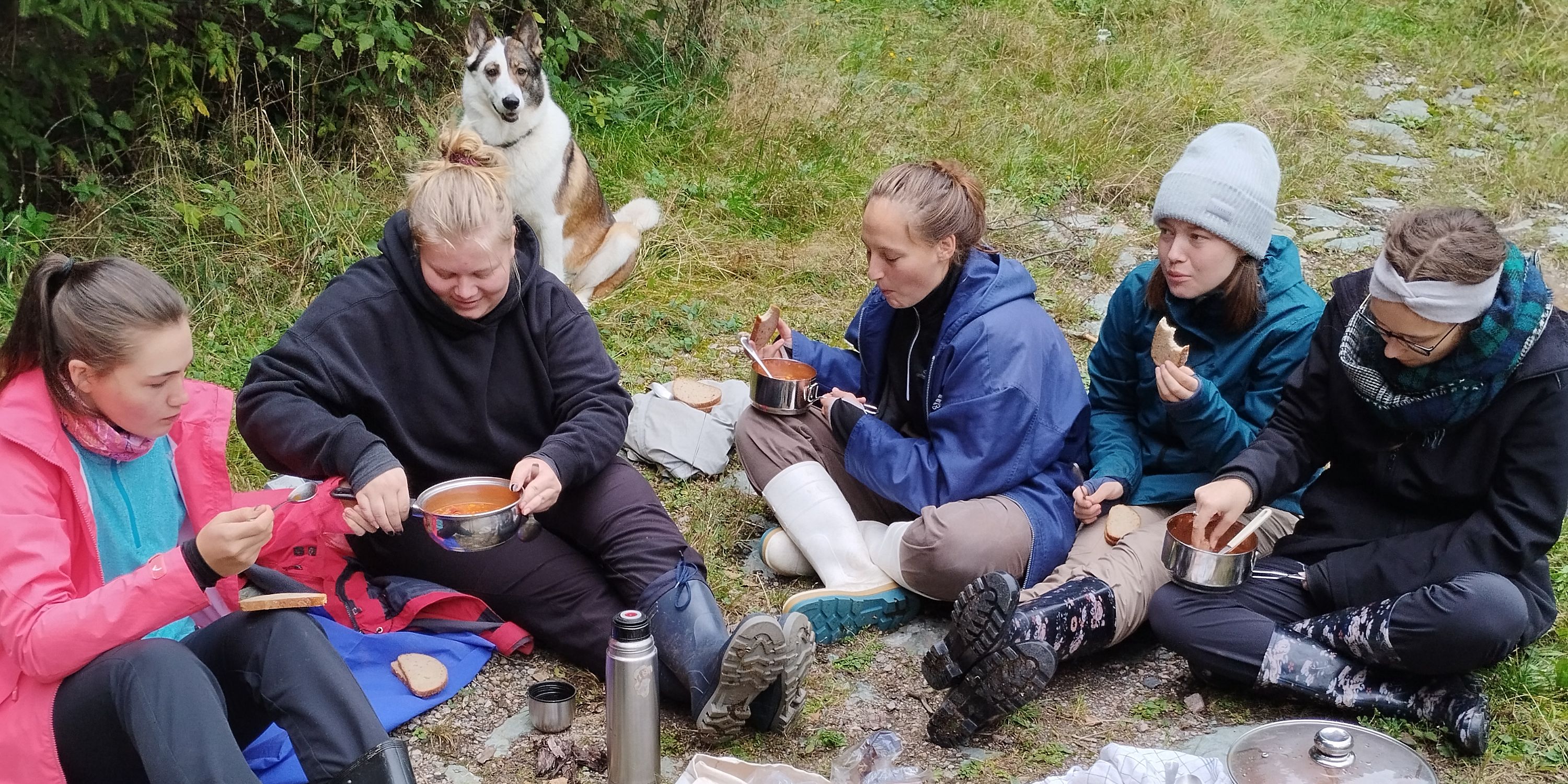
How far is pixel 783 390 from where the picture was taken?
375 centimetres

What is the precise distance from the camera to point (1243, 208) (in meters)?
3.33

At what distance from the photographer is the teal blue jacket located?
3.38 m

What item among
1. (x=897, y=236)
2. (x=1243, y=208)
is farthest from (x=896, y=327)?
(x=1243, y=208)

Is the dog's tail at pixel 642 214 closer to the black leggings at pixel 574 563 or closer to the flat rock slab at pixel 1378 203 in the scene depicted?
the black leggings at pixel 574 563

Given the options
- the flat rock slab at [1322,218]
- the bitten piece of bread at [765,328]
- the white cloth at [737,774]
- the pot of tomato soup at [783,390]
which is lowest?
the flat rock slab at [1322,218]

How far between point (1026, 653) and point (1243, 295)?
1274mm

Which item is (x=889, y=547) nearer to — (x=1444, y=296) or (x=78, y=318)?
(x=1444, y=296)

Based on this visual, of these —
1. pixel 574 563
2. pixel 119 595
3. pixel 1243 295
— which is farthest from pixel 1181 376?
pixel 119 595

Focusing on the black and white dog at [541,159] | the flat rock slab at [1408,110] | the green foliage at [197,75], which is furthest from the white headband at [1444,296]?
the flat rock slab at [1408,110]

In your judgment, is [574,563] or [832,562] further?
[832,562]

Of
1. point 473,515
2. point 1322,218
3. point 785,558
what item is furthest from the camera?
point 1322,218

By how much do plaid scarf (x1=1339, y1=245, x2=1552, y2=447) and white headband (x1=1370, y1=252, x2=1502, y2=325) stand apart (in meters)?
0.04

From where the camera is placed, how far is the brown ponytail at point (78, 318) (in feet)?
7.64

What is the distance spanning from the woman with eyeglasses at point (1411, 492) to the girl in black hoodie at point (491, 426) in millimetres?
1223
